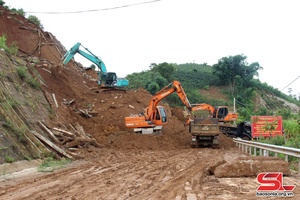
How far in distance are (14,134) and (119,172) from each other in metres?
4.93

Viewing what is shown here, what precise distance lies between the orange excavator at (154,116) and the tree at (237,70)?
53141 mm

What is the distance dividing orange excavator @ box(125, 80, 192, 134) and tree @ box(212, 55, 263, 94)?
53.1 m

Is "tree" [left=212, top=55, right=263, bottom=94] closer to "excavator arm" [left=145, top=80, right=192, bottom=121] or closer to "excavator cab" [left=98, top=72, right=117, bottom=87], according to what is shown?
"excavator cab" [left=98, top=72, right=117, bottom=87]

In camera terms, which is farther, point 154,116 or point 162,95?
point 154,116

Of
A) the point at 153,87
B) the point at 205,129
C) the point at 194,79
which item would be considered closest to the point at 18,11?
the point at 205,129

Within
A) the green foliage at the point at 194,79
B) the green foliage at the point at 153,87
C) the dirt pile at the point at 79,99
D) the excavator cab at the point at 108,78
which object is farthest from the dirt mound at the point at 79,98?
the green foliage at the point at 194,79

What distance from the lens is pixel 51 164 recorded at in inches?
582

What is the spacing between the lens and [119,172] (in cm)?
1284

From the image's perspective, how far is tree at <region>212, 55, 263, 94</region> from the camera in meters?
79.8

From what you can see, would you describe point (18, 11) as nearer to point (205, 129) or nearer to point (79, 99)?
point (79, 99)

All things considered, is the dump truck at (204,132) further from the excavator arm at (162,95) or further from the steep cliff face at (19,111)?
the steep cliff face at (19,111)

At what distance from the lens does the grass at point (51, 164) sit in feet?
44.9

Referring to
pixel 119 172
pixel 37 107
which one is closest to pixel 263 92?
pixel 37 107

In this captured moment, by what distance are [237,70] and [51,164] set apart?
231 feet
